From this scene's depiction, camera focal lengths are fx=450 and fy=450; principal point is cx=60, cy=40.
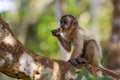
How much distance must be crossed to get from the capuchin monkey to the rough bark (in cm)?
159

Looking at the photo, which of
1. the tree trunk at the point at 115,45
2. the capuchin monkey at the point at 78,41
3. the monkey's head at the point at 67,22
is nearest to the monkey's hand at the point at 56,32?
the capuchin monkey at the point at 78,41

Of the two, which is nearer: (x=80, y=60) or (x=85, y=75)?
(x=85, y=75)

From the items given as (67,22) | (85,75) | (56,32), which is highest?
(67,22)

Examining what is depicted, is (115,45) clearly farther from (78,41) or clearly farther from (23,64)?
(23,64)

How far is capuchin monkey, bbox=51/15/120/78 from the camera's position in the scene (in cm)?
801

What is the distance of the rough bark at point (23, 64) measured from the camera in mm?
5820

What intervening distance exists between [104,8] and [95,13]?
27.6 ft

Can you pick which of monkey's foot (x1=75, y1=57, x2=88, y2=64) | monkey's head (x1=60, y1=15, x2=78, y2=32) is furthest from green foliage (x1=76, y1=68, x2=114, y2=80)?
monkey's head (x1=60, y1=15, x2=78, y2=32)

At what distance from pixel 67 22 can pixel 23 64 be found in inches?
112

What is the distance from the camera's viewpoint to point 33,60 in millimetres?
5992

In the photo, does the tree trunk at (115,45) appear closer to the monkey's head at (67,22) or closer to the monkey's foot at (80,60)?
the monkey's head at (67,22)

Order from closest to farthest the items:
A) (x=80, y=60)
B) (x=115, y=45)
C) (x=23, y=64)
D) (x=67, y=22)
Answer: (x=23, y=64) → (x=80, y=60) → (x=67, y=22) → (x=115, y=45)

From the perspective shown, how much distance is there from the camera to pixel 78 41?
8.29 m

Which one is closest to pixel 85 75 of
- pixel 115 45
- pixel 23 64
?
pixel 23 64
